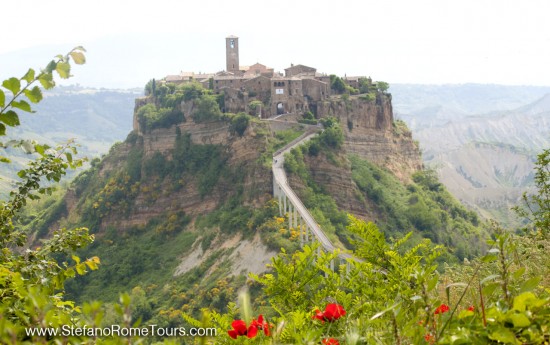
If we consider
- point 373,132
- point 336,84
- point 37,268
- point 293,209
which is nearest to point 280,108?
point 336,84

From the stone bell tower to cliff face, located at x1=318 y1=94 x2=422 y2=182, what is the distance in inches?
477

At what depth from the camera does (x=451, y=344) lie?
5355 millimetres

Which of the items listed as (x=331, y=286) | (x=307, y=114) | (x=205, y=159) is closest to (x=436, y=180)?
(x=307, y=114)

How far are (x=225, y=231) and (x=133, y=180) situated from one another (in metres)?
15.2

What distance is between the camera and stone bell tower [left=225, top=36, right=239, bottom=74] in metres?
68.7

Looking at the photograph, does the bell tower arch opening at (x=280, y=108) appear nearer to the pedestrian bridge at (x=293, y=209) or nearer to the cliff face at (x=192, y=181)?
the cliff face at (x=192, y=181)

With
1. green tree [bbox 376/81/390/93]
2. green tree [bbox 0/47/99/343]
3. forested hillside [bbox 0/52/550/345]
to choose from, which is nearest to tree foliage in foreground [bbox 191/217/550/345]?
green tree [bbox 0/47/99/343]

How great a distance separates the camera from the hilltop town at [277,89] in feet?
196

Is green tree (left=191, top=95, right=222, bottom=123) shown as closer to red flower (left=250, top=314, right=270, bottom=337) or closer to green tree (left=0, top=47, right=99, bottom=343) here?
green tree (left=0, top=47, right=99, bottom=343)

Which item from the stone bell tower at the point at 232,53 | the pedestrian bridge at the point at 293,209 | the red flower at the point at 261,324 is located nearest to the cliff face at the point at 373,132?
the pedestrian bridge at the point at 293,209

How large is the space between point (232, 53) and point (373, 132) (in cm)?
1621

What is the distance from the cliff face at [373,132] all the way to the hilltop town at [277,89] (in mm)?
1231

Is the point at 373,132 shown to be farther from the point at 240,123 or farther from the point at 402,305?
the point at 402,305

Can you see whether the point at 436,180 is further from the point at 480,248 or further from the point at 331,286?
the point at 331,286
